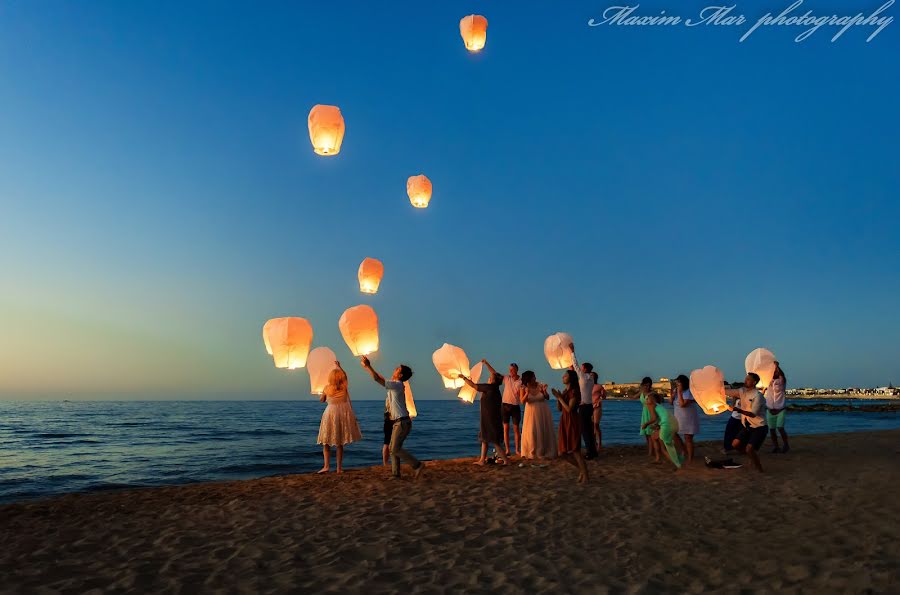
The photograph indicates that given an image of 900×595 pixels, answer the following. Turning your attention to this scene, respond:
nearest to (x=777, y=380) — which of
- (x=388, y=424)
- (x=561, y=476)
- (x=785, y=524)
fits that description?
(x=561, y=476)

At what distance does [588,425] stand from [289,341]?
6346mm

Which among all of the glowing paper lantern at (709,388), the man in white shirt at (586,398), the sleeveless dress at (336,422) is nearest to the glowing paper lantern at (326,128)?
the sleeveless dress at (336,422)

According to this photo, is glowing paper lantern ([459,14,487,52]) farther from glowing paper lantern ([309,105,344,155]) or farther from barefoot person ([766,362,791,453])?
barefoot person ([766,362,791,453])

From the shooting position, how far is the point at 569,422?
857cm

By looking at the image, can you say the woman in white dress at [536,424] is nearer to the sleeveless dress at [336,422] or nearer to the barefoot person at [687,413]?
the barefoot person at [687,413]

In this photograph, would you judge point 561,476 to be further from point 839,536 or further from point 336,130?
point 336,130

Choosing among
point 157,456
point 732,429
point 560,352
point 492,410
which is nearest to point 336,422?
point 492,410

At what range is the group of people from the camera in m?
8.85

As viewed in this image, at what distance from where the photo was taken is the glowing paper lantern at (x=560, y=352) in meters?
11.6

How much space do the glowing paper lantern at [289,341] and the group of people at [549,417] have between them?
31.3 inches

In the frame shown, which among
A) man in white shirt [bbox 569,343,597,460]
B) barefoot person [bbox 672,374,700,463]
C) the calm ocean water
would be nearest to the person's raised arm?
A: man in white shirt [bbox 569,343,597,460]

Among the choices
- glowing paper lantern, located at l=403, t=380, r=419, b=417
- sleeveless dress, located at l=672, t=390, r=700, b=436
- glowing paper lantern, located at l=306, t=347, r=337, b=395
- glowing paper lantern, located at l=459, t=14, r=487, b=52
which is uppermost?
glowing paper lantern, located at l=459, t=14, r=487, b=52

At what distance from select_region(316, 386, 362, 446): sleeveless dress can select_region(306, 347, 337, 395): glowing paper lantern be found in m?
0.41

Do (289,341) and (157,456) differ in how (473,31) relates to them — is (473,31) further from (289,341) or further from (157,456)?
(157,456)
